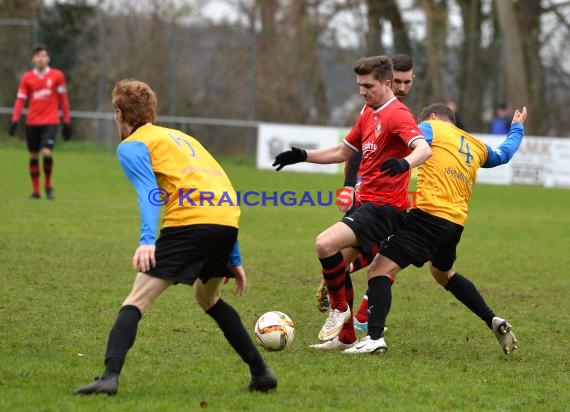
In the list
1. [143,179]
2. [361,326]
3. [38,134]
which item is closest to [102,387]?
[143,179]

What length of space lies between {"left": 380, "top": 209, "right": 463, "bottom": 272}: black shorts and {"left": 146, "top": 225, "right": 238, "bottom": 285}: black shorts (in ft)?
5.96

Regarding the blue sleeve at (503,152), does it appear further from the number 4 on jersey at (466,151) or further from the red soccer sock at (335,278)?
the red soccer sock at (335,278)

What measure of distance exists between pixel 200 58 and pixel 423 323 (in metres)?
19.1

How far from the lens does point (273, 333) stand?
650cm

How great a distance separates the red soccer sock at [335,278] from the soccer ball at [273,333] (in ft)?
1.50

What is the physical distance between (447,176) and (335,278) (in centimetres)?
99

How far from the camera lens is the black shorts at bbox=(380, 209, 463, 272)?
6.75m

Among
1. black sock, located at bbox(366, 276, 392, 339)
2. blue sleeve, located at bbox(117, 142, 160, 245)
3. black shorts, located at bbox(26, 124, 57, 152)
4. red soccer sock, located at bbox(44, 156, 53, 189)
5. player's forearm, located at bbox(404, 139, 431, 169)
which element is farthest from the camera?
black shorts, located at bbox(26, 124, 57, 152)

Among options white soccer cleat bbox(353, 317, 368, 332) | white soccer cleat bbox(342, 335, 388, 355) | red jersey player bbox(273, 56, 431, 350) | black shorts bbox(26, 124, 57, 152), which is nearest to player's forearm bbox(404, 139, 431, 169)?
red jersey player bbox(273, 56, 431, 350)

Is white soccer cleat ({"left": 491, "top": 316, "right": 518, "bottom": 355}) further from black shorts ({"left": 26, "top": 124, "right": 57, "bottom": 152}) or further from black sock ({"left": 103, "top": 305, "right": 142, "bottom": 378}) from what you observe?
black shorts ({"left": 26, "top": 124, "right": 57, "bottom": 152})

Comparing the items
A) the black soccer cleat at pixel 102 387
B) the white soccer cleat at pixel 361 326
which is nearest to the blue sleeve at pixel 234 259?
the black soccer cleat at pixel 102 387

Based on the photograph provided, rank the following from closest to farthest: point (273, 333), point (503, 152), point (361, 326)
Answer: point (273, 333), point (503, 152), point (361, 326)

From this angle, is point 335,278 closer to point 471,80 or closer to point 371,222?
point 371,222

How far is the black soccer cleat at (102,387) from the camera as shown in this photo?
16.5 feet
